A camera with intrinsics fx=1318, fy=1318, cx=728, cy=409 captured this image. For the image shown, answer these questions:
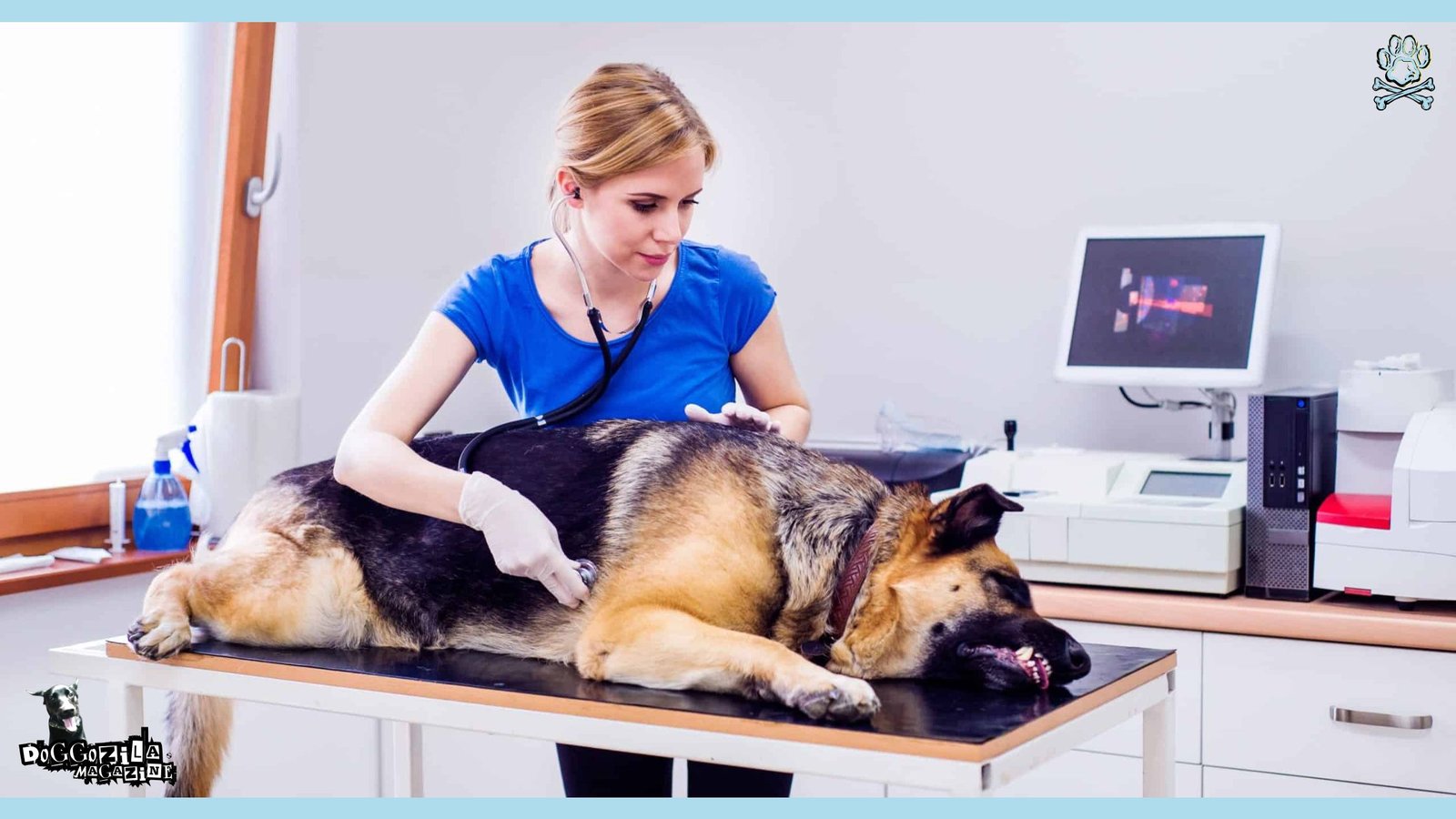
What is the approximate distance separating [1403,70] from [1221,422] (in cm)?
85

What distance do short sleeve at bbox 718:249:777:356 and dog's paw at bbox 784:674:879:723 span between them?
0.71 metres

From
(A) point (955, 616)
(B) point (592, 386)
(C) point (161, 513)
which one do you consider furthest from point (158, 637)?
(C) point (161, 513)

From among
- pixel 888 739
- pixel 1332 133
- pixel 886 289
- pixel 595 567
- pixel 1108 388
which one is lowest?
pixel 888 739

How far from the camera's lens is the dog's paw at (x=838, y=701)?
1449mm

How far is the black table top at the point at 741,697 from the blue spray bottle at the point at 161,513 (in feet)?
5.30

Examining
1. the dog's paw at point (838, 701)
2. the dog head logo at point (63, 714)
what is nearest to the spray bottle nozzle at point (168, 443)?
the dog head logo at point (63, 714)

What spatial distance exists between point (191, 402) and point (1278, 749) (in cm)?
292

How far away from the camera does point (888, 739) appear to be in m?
1.40

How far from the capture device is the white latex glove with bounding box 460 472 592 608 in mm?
1664

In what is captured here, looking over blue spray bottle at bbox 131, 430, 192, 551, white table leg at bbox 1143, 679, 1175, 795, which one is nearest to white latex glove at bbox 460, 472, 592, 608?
white table leg at bbox 1143, 679, 1175, 795

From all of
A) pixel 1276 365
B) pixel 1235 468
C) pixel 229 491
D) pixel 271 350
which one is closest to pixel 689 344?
pixel 1235 468

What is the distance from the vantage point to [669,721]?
150 centimetres

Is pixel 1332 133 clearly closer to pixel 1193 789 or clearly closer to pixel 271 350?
pixel 1193 789

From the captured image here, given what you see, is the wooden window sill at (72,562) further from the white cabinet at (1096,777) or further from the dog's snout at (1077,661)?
the dog's snout at (1077,661)
